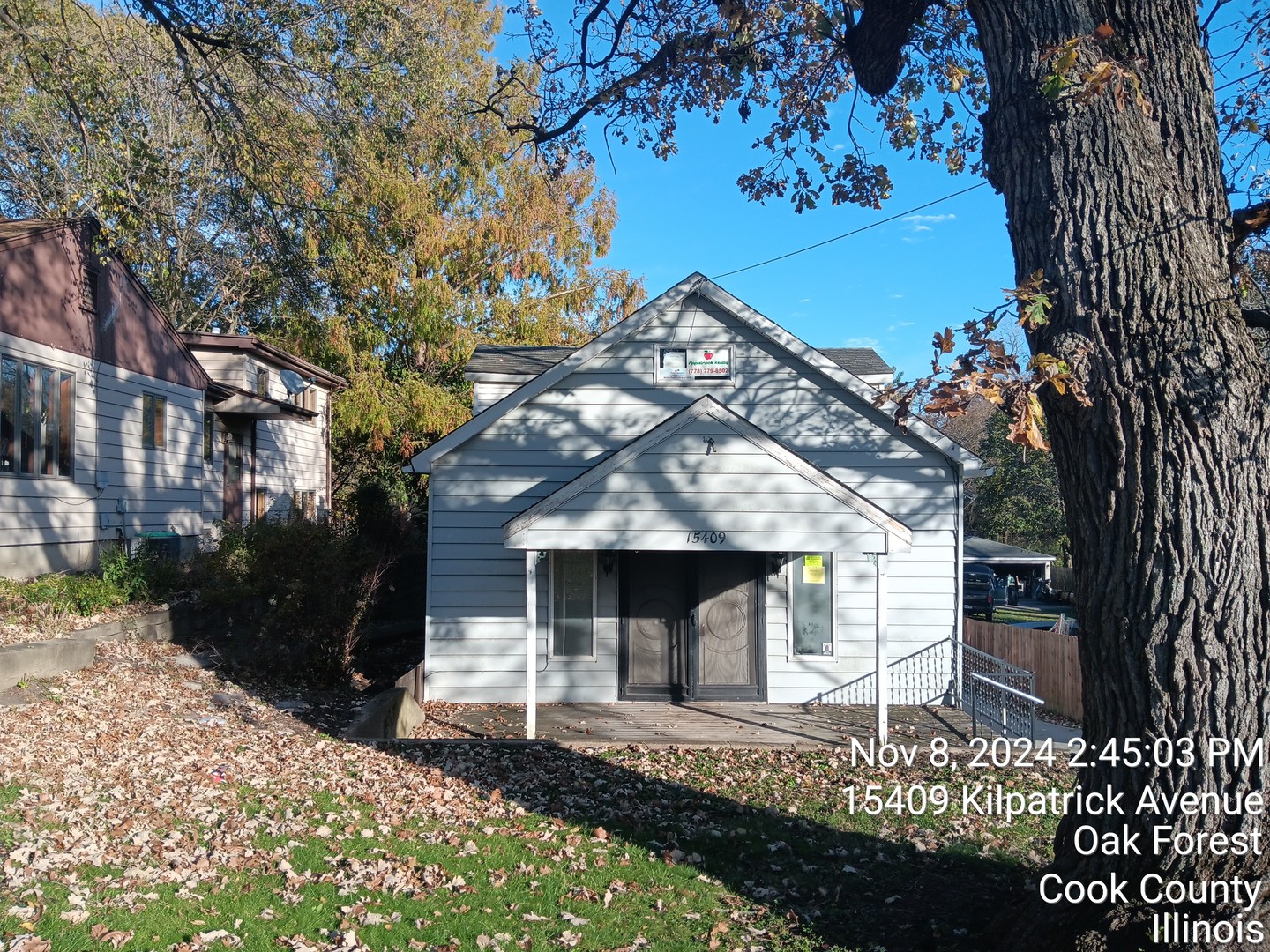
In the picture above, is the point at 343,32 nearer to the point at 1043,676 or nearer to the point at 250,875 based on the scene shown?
the point at 250,875

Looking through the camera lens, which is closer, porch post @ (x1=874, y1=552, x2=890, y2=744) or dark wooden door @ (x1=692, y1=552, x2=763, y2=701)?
porch post @ (x1=874, y1=552, x2=890, y2=744)

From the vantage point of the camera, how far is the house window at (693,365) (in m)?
12.6

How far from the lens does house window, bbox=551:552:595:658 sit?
484 inches

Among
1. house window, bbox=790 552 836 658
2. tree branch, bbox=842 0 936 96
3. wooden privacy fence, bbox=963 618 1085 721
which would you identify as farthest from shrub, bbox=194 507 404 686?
wooden privacy fence, bbox=963 618 1085 721

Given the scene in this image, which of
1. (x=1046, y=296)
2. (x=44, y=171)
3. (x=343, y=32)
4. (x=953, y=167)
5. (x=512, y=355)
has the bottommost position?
(x=1046, y=296)

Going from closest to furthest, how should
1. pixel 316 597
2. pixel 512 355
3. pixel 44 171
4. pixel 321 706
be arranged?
1. pixel 321 706
2. pixel 316 597
3. pixel 512 355
4. pixel 44 171

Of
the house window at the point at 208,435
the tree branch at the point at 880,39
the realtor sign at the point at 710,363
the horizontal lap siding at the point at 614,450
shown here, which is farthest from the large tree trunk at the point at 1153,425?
the house window at the point at 208,435

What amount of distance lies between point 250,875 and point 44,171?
22854 millimetres

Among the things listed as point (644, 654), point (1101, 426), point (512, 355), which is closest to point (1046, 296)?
point (1101, 426)

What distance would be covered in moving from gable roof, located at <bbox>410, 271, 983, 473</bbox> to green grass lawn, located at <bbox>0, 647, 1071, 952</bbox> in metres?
4.42

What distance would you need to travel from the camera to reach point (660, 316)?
495 inches

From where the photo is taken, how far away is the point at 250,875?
5477 mm

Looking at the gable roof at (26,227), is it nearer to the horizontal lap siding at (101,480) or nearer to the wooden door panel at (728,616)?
the horizontal lap siding at (101,480)

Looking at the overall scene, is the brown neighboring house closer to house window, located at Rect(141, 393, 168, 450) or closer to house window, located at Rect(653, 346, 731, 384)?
house window, located at Rect(141, 393, 168, 450)
